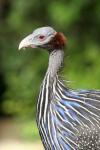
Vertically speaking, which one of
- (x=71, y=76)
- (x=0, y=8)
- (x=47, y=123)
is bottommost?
(x=47, y=123)

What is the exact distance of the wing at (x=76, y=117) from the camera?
5.12 metres

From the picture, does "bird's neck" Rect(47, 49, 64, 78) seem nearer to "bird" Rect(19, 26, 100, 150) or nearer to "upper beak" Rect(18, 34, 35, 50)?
"bird" Rect(19, 26, 100, 150)

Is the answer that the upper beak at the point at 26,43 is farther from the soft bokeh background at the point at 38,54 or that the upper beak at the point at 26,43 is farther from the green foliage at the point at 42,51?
the green foliage at the point at 42,51

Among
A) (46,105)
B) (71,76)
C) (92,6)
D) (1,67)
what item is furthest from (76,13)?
(46,105)

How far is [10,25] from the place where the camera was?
1035cm

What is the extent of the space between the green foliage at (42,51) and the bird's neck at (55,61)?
3.95 meters

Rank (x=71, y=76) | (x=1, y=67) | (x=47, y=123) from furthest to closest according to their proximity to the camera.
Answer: (x=1, y=67)
(x=71, y=76)
(x=47, y=123)

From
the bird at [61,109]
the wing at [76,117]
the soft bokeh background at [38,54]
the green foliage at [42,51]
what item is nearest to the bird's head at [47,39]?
the bird at [61,109]

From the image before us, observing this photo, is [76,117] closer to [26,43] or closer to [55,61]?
[55,61]

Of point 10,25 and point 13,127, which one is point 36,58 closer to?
point 10,25

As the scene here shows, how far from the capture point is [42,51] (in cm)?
989

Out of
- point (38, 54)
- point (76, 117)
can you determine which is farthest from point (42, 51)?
point (76, 117)

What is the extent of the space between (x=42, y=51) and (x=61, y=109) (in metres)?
4.68

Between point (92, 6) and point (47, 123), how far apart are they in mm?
4722
